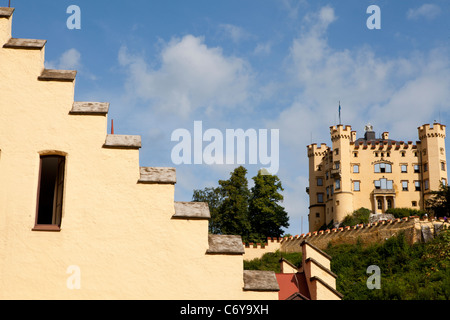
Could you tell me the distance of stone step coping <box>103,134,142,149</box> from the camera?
8531 mm

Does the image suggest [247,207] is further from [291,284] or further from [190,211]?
[190,211]

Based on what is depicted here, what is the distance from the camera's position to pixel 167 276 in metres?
8.23

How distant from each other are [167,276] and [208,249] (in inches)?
28.7

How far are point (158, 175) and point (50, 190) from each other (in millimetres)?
3053

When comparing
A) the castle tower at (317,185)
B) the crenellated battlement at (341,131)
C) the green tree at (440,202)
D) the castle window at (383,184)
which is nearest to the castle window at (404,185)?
the castle window at (383,184)

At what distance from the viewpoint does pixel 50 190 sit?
414 inches

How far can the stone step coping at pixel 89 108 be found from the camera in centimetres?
860

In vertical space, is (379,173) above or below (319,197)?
above

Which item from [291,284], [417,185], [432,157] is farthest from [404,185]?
[291,284]

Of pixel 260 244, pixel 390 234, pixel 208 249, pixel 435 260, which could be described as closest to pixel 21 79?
pixel 208 249

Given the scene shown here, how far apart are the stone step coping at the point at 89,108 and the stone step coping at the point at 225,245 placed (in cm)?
260

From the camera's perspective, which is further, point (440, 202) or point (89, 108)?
point (440, 202)

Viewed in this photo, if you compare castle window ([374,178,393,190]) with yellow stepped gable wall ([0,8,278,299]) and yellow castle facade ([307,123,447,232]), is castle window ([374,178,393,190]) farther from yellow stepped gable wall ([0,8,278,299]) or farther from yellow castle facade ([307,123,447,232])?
yellow stepped gable wall ([0,8,278,299])

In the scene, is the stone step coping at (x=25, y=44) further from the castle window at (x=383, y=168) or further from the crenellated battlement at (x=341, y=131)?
the castle window at (x=383, y=168)
